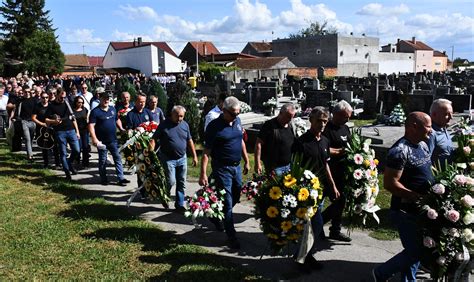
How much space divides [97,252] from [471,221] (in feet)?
13.6

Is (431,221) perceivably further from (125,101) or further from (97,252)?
(125,101)

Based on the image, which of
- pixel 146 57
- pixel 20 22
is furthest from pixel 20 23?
pixel 146 57

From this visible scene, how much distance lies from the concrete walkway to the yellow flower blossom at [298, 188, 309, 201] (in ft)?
2.94

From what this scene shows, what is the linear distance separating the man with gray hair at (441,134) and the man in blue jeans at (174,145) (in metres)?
3.54

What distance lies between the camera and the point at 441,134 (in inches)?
210

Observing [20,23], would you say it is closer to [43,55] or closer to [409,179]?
[43,55]

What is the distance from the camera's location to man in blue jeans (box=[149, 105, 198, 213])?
6.83 m

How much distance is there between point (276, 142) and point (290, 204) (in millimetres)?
1224

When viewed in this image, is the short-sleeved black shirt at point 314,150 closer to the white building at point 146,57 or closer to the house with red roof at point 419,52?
the white building at point 146,57

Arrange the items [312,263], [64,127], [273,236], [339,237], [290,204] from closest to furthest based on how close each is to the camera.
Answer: [290,204] → [273,236] → [312,263] → [339,237] → [64,127]

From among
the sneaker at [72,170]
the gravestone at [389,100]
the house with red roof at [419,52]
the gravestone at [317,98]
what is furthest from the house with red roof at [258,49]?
the sneaker at [72,170]

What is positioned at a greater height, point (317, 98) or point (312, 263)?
point (317, 98)

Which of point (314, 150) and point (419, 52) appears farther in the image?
point (419, 52)

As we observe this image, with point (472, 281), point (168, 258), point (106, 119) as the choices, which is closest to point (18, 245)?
point (168, 258)
